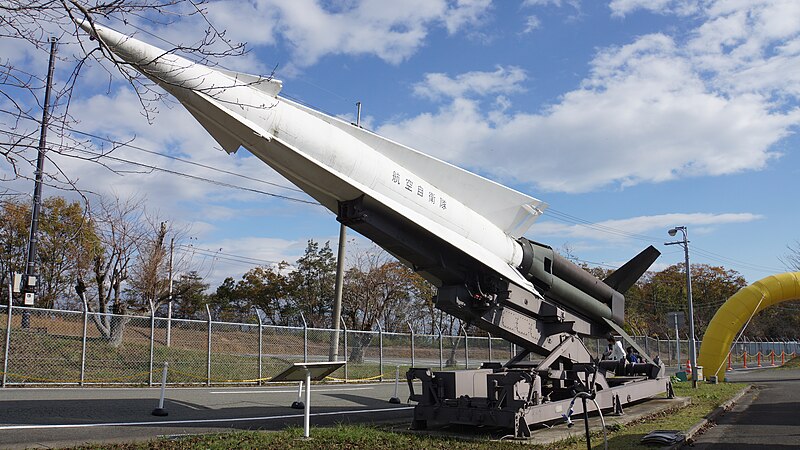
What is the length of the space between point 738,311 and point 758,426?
36.8 ft

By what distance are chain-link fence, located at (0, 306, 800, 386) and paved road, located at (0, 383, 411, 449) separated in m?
1.50

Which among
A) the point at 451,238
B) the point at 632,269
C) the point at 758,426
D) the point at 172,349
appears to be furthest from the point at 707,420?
→ the point at 172,349

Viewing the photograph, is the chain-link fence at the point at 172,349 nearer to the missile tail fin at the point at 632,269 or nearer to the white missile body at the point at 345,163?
the missile tail fin at the point at 632,269

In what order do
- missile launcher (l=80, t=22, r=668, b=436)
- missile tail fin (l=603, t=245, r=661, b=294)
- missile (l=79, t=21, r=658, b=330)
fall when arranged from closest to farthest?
missile (l=79, t=21, r=658, b=330) → missile launcher (l=80, t=22, r=668, b=436) → missile tail fin (l=603, t=245, r=661, b=294)

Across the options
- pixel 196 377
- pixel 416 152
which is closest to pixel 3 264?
pixel 196 377

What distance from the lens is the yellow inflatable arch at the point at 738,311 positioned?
20.0 metres

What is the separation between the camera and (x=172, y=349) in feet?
58.3

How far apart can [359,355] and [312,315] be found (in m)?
18.7

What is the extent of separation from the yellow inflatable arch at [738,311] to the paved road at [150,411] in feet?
39.9

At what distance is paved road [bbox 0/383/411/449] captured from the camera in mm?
7199

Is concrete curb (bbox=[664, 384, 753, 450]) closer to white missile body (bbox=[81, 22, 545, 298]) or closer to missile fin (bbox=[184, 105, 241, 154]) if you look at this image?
white missile body (bbox=[81, 22, 545, 298])

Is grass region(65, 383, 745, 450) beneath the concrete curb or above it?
above

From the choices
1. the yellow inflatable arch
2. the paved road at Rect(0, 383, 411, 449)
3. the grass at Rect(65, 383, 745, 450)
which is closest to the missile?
the grass at Rect(65, 383, 745, 450)

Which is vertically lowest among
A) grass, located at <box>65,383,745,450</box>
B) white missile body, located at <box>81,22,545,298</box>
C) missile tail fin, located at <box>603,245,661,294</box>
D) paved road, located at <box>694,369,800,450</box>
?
paved road, located at <box>694,369,800,450</box>
